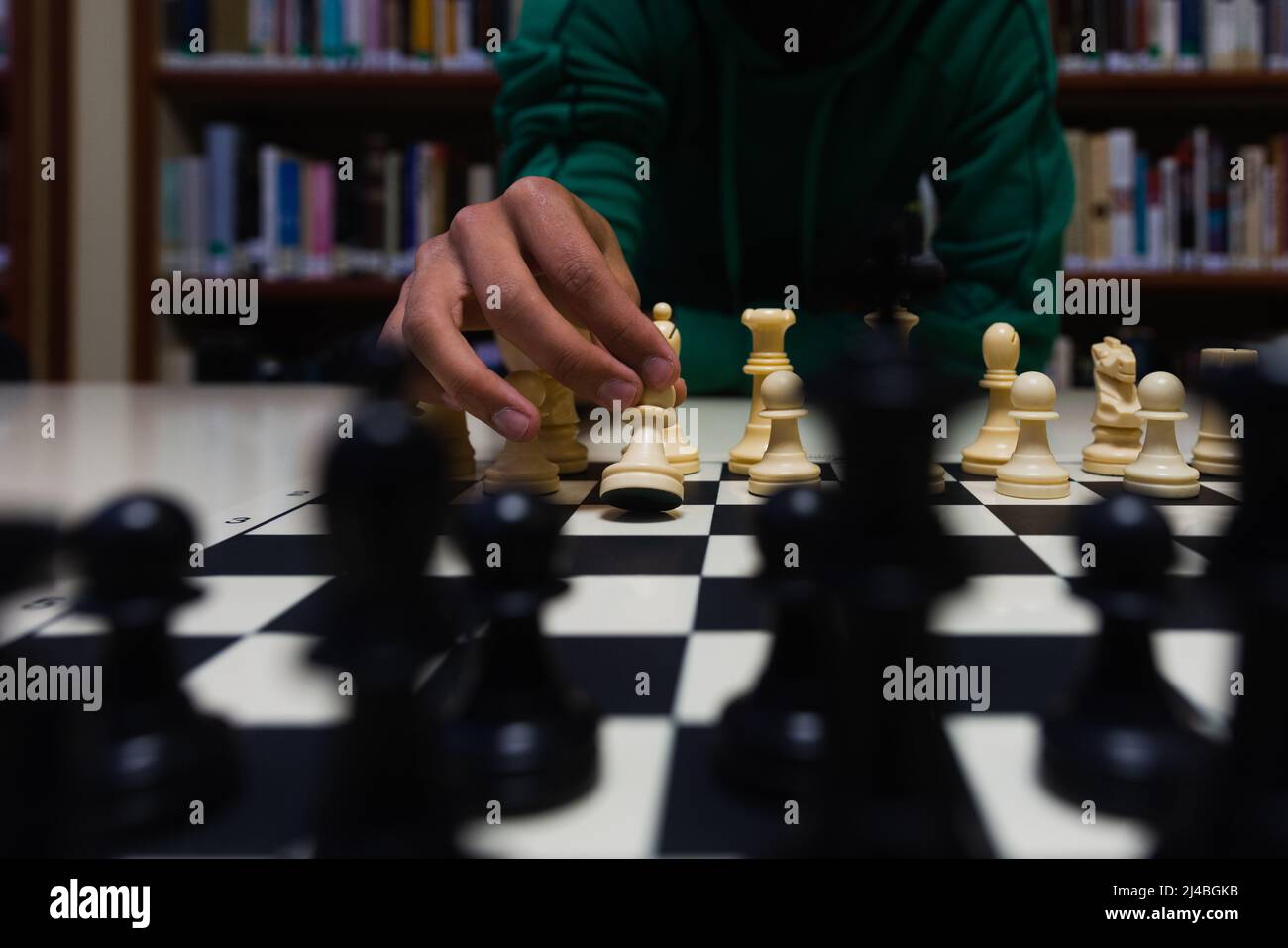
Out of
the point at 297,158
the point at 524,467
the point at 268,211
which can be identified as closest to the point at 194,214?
the point at 268,211

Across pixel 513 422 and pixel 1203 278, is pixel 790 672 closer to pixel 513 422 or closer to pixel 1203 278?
pixel 513 422

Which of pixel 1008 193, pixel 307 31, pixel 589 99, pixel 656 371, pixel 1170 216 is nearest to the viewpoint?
pixel 656 371

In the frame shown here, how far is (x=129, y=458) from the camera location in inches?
53.2

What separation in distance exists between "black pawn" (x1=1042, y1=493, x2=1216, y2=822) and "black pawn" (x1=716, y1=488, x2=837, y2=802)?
0.11 m

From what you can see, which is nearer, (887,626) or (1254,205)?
(887,626)

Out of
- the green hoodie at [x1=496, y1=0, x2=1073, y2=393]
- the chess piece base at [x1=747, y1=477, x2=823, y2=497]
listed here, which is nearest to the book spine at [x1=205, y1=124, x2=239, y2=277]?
the green hoodie at [x1=496, y1=0, x2=1073, y2=393]

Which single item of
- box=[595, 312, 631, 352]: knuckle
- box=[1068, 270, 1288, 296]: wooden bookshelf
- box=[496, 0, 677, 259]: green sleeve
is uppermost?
box=[496, 0, 677, 259]: green sleeve

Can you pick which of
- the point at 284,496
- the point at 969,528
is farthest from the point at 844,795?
the point at 284,496

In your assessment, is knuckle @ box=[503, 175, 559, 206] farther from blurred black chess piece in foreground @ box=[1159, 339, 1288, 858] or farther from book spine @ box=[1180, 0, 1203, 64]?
book spine @ box=[1180, 0, 1203, 64]

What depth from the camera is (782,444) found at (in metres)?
1.19

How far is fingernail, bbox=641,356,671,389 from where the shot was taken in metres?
1.14

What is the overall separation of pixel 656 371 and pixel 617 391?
7 cm

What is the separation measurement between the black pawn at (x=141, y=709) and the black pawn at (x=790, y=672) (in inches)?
9.4
